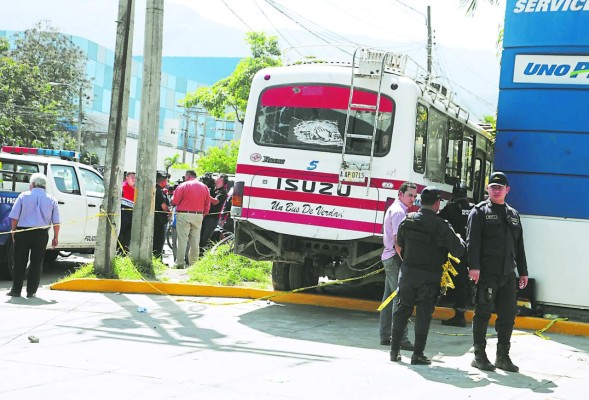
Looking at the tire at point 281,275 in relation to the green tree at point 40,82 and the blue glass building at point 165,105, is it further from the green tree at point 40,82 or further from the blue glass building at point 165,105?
the blue glass building at point 165,105

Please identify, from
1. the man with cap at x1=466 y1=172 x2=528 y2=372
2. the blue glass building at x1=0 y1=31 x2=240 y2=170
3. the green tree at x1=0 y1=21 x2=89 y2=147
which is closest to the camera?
the man with cap at x1=466 y1=172 x2=528 y2=372

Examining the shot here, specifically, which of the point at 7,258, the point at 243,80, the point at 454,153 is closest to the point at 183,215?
the point at 7,258

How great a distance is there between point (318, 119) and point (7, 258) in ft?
18.4

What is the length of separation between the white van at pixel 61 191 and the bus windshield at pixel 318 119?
380 centimetres

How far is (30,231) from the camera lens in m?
11.2

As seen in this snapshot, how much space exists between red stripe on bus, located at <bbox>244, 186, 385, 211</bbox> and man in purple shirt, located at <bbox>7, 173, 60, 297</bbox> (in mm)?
2808

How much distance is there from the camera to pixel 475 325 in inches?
310

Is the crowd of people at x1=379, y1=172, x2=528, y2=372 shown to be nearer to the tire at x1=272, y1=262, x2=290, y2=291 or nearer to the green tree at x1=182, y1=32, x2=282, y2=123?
the tire at x1=272, y1=262, x2=290, y2=291

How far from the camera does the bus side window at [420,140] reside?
423 inches

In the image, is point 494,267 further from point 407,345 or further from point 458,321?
point 458,321

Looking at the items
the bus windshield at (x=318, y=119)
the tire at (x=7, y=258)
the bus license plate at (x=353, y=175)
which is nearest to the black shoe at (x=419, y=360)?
the bus license plate at (x=353, y=175)

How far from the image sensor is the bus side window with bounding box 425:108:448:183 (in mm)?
11414

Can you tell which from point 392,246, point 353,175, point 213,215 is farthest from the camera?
point 213,215

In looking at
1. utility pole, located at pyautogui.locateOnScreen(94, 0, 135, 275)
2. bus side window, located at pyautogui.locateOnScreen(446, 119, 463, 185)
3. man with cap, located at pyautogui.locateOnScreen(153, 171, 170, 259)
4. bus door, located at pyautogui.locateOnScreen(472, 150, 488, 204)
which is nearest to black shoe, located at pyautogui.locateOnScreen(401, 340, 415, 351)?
bus side window, located at pyautogui.locateOnScreen(446, 119, 463, 185)
